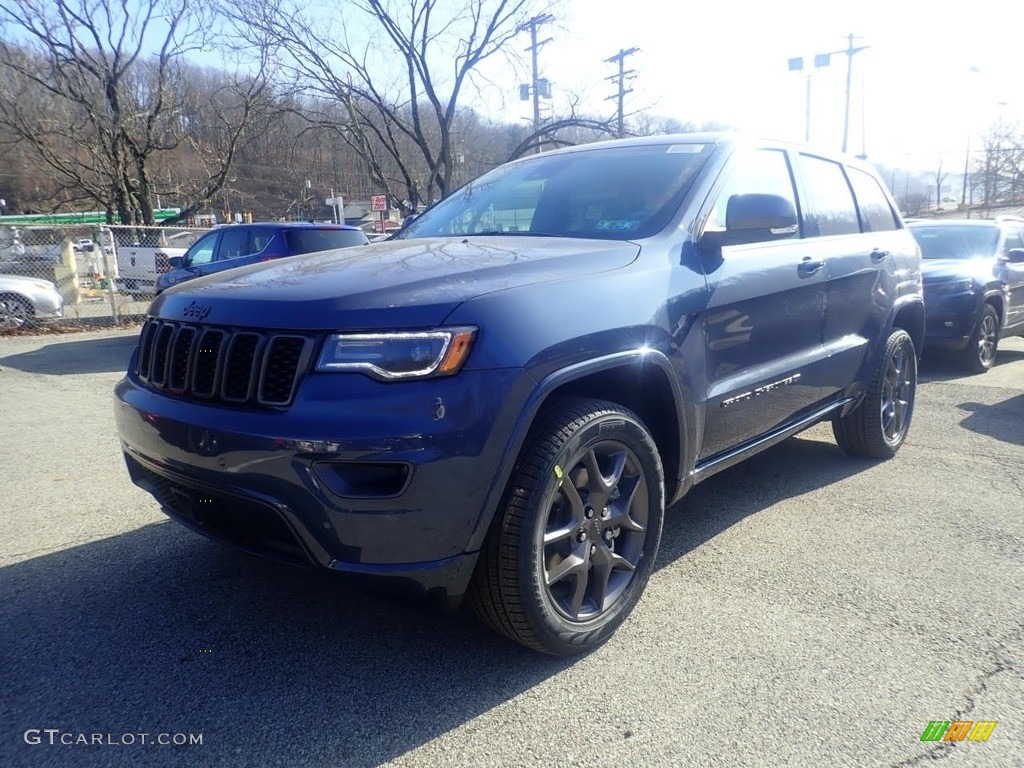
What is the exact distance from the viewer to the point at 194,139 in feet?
92.3

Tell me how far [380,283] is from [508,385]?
0.52m

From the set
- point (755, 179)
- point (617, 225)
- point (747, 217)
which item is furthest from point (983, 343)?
point (617, 225)

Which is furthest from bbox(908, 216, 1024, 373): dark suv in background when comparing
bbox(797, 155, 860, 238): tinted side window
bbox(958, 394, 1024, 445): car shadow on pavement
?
bbox(797, 155, 860, 238): tinted side window

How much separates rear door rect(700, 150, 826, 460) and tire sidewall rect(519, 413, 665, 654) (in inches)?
Result: 17.3

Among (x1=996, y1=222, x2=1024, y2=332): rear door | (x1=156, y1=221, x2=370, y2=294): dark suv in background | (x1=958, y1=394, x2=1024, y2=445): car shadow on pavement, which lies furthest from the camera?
(x1=156, y1=221, x2=370, y2=294): dark suv in background

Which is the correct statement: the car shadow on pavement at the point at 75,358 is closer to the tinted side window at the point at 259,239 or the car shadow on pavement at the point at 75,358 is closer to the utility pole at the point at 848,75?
the tinted side window at the point at 259,239

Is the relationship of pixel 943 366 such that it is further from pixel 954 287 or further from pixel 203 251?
pixel 203 251

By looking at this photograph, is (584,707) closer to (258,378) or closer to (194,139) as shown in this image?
(258,378)

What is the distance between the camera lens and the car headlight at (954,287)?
788cm

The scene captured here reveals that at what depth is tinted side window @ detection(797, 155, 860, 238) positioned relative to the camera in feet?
12.9

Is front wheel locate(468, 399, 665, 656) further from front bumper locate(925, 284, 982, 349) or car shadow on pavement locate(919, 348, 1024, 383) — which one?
front bumper locate(925, 284, 982, 349)

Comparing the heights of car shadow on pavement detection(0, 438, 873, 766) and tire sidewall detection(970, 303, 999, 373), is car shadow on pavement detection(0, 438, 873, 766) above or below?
above

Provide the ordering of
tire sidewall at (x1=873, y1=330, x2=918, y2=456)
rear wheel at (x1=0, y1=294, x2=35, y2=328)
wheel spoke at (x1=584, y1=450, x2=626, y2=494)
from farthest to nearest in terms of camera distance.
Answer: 1. rear wheel at (x1=0, y1=294, x2=35, y2=328)
2. tire sidewall at (x1=873, y1=330, x2=918, y2=456)
3. wheel spoke at (x1=584, y1=450, x2=626, y2=494)

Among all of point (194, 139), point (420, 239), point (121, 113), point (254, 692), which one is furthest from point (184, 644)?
point (194, 139)
